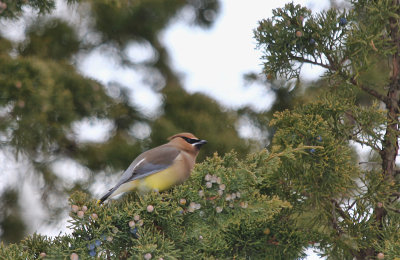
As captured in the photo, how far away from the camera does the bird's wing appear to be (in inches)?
55.9

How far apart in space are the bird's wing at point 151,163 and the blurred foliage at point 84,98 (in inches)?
35.1

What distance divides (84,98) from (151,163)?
49.0 inches

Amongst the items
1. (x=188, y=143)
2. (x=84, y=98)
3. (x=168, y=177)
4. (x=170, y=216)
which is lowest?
(x=170, y=216)

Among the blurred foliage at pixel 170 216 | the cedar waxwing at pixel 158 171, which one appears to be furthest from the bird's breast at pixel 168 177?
the blurred foliage at pixel 170 216

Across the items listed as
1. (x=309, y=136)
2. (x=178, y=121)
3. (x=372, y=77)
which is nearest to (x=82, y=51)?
(x=178, y=121)

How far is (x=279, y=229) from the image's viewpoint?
4.77 ft

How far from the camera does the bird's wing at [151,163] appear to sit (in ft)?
4.66

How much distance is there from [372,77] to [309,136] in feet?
4.14

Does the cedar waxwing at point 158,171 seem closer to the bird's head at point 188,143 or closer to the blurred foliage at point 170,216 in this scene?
the bird's head at point 188,143

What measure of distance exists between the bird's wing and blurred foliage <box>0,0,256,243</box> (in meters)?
0.89

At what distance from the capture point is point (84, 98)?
2.59 meters

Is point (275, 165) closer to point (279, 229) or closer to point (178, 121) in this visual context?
point (279, 229)

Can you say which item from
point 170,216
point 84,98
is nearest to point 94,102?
point 84,98

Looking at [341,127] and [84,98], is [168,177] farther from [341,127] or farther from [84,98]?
[84,98]
